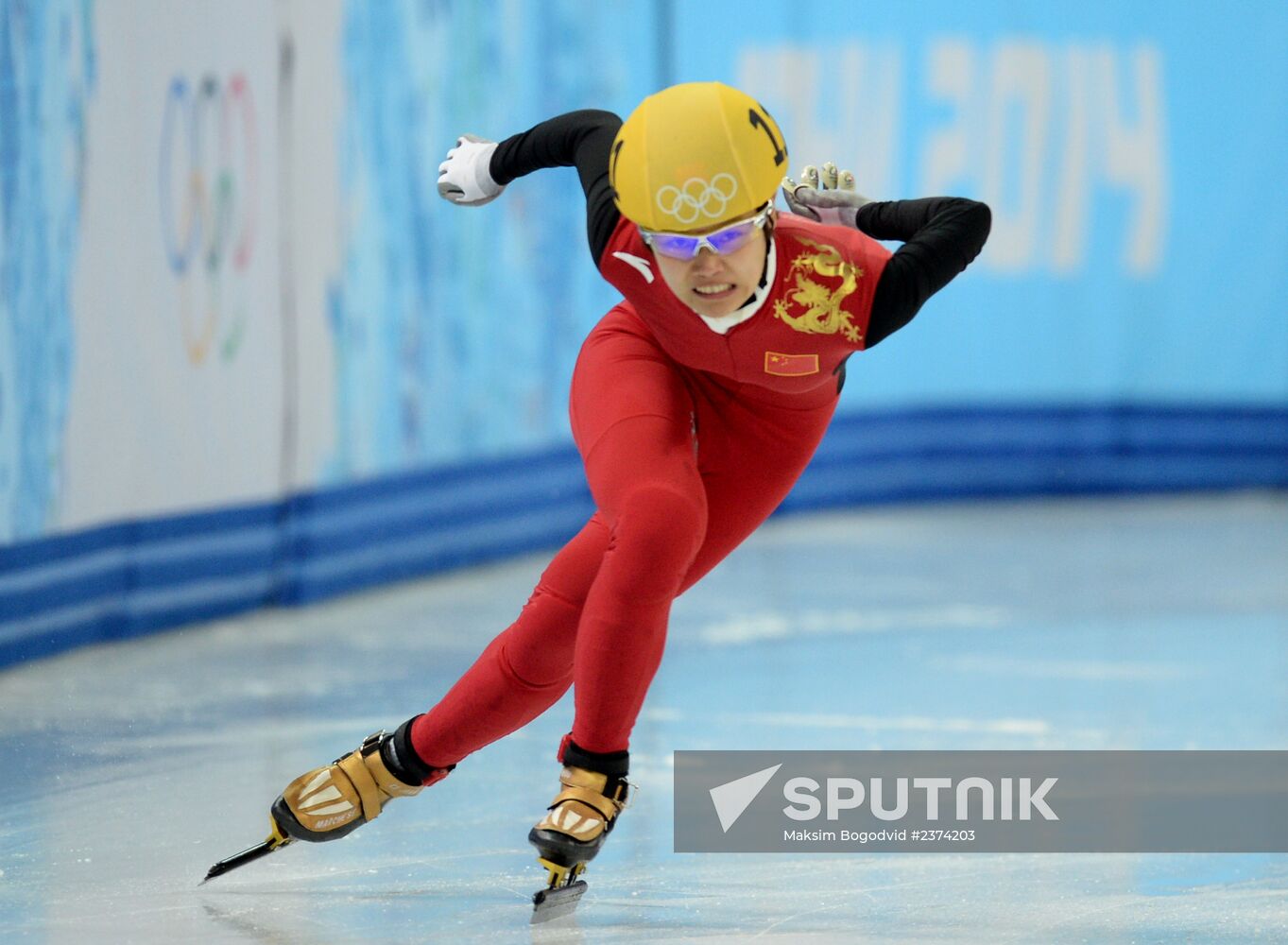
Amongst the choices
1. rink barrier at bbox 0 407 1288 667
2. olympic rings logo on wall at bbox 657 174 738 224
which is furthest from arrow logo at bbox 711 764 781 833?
rink barrier at bbox 0 407 1288 667

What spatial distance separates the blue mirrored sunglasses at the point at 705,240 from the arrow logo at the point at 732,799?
1.05m

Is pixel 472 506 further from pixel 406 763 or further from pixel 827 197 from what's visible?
pixel 827 197

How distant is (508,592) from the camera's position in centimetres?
599

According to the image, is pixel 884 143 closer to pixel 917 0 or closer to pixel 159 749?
pixel 917 0

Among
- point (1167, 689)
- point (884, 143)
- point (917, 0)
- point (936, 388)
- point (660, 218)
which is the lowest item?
point (1167, 689)

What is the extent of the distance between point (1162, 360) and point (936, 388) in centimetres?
99

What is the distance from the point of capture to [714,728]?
430 cm

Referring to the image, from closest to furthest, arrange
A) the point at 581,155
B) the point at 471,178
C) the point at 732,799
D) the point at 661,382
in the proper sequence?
the point at 661,382 → the point at 581,155 → the point at 471,178 → the point at 732,799

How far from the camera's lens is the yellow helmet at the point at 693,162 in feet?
8.74

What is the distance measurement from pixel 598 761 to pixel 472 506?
12.6ft

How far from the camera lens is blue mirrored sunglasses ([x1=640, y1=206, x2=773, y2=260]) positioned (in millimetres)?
2711

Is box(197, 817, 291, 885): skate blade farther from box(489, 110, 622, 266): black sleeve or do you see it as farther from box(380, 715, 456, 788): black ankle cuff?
box(489, 110, 622, 266): black sleeve

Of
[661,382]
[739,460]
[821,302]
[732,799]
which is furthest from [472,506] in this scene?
[821,302]

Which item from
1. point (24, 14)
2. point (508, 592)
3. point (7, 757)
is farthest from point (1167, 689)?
point (24, 14)
